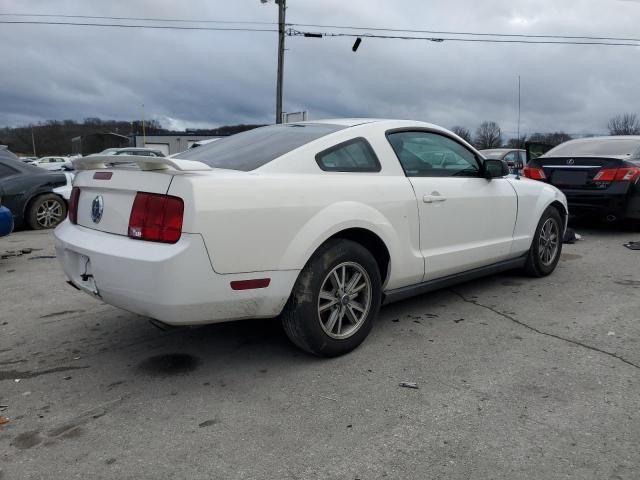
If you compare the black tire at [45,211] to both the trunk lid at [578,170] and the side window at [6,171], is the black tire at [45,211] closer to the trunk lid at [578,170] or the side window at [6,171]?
the side window at [6,171]

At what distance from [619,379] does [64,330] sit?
12.2ft

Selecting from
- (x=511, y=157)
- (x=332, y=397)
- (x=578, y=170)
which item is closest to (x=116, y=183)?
(x=332, y=397)

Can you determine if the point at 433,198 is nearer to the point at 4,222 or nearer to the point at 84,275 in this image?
the point at 84,275

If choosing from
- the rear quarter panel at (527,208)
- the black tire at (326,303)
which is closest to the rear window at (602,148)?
the rear quarter panel at (527,208)

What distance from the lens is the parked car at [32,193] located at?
29.0ft

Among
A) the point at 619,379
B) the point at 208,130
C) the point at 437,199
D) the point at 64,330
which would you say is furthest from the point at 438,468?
the point at 208,130

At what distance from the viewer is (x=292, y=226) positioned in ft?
9.79

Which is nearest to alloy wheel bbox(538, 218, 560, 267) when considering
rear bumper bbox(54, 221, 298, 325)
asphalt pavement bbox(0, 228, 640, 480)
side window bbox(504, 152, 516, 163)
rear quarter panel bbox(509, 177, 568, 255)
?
rear quarter panel bbox(509, 177, 568, 255)

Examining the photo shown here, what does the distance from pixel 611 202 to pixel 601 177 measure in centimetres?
39

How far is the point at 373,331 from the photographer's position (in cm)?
384

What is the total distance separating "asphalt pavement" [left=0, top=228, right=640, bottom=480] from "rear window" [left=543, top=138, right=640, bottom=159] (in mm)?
4469

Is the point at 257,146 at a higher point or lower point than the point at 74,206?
higher

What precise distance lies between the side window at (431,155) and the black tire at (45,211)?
748 cm

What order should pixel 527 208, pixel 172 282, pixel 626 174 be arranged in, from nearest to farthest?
pixel 172 282
pixel 527 208
pixel 626 174
